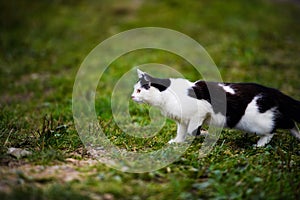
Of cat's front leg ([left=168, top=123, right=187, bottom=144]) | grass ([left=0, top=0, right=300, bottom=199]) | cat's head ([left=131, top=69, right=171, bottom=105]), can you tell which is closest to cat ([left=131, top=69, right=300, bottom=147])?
cat's head ([left=131, top=69, right=171, bottom=105])

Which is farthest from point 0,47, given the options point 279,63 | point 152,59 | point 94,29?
point 279,63

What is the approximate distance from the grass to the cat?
1.10ft

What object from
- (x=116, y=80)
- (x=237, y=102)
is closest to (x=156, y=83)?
(x=237, y=102)

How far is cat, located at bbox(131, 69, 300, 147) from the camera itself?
199 inches

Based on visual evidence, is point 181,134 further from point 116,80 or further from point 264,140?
point 116,80

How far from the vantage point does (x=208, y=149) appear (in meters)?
4.99

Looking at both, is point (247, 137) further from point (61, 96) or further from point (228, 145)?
point (61, 96)

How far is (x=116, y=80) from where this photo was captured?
9266 mm

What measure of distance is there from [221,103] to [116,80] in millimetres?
4567

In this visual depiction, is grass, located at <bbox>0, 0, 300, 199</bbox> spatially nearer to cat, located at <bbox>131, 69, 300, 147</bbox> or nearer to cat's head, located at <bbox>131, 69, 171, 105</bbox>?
cat, located at <bbox>131, 69, 300, 147</bbox>

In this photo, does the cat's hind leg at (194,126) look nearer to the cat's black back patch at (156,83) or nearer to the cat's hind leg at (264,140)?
the cat's black back patch at (156,83)

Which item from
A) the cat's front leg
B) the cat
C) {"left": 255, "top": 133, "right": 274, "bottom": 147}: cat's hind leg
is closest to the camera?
the cat

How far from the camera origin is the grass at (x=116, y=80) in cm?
395

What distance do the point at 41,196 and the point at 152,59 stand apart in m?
7.47
